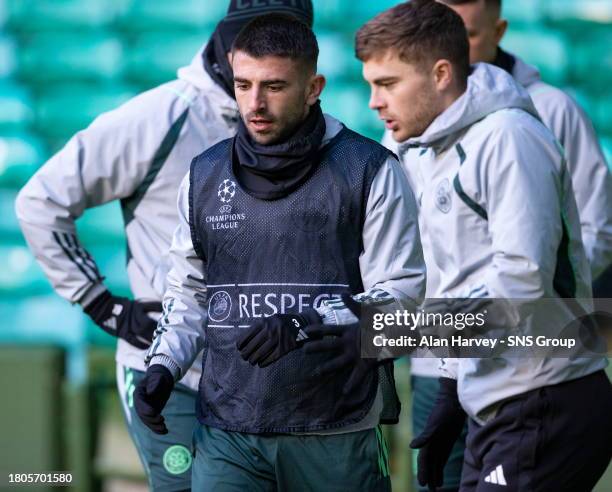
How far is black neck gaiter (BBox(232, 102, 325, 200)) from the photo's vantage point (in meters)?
3.32

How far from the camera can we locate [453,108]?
3.52m

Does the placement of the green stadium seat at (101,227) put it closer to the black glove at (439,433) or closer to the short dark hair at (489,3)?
the short dark hair at (489,3)

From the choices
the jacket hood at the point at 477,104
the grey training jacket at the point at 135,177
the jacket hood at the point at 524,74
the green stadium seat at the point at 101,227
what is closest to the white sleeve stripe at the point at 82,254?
the grey training jacket at the point at 135,177

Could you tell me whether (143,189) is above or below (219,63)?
below

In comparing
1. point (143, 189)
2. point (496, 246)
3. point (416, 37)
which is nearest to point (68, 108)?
point (143, 189)

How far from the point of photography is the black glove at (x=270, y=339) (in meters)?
3.07

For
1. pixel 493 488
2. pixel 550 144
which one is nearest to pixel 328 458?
pixel 493 488

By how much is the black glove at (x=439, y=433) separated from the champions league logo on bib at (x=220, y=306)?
60cm

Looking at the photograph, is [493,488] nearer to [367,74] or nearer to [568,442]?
[568,442]

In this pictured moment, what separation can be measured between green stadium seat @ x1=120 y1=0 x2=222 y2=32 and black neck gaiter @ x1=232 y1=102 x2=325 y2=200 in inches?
116

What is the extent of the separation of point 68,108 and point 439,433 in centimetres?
334

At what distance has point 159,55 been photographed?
20.6ft

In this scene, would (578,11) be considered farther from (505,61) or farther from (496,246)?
(496,246)

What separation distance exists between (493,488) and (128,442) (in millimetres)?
3074
